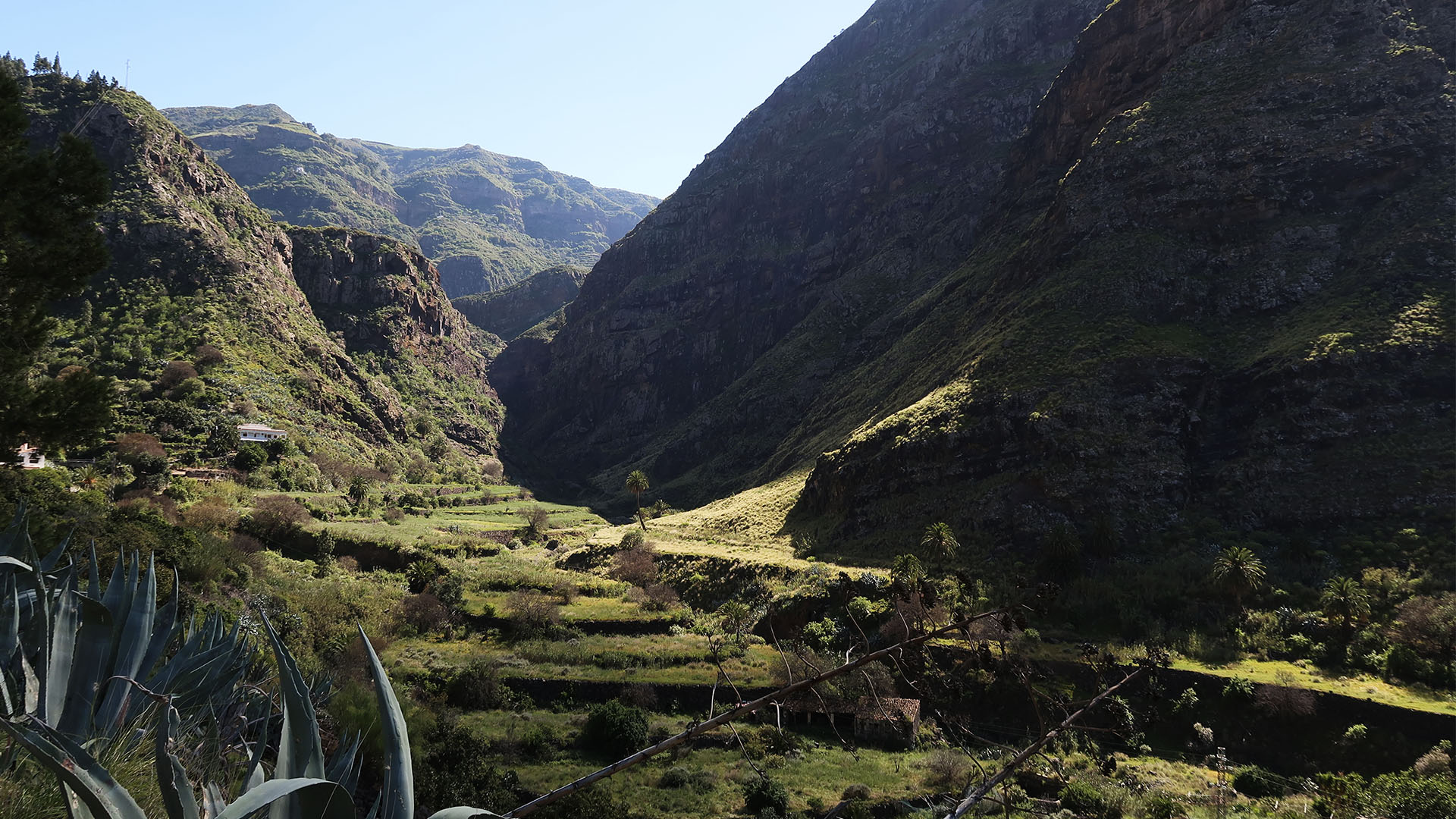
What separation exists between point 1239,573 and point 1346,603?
3960 millimetres

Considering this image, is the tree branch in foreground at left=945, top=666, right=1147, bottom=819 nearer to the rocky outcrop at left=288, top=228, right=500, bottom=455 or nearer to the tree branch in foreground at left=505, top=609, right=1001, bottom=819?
the tree branch in foreground at left=505, top=609, right=1001, bottom=819

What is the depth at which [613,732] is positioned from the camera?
26797 mm

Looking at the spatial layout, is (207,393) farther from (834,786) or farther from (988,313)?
(988,313)

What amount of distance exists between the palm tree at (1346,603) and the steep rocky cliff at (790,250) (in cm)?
5771

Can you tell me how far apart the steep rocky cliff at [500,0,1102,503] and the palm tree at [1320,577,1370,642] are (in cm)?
5771

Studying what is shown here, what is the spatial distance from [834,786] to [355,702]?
1593 centimetres

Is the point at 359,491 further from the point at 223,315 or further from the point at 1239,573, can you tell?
the point at 1239,573

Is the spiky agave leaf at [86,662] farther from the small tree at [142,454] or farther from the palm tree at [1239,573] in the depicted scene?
→ the small tree at [142,454]

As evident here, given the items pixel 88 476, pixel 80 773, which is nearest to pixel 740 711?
pixel 80 773

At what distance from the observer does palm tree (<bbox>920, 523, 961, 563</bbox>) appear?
41.7 meters

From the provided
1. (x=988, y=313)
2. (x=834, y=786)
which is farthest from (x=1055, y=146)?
(x=834, y=786)

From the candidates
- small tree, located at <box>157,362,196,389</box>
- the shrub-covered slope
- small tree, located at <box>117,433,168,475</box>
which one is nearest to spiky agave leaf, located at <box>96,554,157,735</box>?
small tree, located at <box>117,433,168,475</box>

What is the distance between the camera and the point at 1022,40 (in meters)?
126

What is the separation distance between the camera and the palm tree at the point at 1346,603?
30.9 meters
